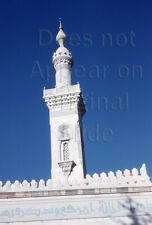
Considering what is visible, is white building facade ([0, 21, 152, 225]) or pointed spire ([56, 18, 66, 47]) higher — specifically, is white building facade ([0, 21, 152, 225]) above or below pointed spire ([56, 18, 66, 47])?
below

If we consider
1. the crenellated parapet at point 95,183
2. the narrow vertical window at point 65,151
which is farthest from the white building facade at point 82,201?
the narrow vertical window at point 65,151

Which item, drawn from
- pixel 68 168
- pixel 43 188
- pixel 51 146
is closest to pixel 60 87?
pixel 51 146

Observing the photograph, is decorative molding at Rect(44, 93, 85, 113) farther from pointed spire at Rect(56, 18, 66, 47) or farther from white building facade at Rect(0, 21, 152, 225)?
white building facade at Rect(0, 21, 152, 225)

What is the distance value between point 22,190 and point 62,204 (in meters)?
1.67

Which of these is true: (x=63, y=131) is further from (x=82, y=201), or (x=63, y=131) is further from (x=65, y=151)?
(x=82, y=201)

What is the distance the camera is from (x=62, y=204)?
37.2ft

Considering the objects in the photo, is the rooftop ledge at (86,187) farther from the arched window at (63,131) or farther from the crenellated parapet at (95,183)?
the arched window at (63,131)

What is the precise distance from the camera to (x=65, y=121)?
21.6 m

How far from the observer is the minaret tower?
2012 centimetres

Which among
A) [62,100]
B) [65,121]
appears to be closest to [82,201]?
[65,121]

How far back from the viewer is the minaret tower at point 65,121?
2012cm

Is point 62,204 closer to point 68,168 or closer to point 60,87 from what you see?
point 68,168

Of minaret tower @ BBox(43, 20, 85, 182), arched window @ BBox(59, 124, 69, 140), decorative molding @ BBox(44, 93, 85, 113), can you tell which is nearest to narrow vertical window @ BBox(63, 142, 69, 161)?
minaret tower @ BBox(43, 20, 85, 182)

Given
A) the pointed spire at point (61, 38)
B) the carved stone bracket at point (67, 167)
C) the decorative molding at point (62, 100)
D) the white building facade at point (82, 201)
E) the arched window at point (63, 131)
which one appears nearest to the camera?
the white building facade at point (82, 201)
